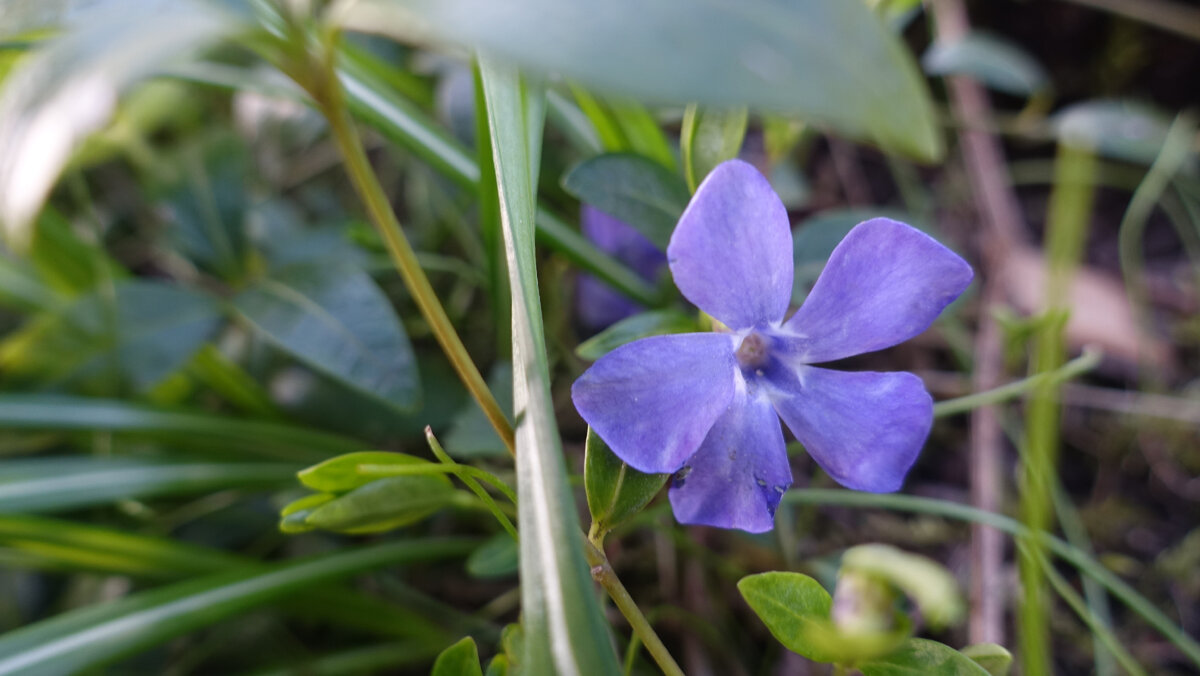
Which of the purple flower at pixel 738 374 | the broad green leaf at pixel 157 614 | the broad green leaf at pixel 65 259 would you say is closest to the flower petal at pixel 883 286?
the purple flower at pixel 738 374

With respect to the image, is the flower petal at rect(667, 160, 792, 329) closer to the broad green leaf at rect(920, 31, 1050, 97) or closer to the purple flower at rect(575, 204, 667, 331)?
the purple flower at rect(575, 204, 667, 331)

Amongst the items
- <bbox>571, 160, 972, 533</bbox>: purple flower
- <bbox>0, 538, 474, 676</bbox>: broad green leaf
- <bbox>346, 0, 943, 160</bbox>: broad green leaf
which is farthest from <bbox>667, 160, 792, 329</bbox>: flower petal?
<bbox>0, 538, 474, 676</bbox>: broad green leaf

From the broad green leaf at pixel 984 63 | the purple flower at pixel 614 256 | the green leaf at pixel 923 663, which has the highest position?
the broad green leaf at pixel 984 63

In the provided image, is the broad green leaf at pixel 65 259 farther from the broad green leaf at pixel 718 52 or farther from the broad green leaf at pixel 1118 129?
the broad green leaf at pixel 1118 129

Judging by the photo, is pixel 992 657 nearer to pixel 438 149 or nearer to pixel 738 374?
pixel 738 374

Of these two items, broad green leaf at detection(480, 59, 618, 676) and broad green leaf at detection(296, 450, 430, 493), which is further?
broad green leaf at detection(296, 450, 430, 493)

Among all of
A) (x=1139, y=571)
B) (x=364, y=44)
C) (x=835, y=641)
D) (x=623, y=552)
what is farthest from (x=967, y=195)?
(x=835, y=641)
